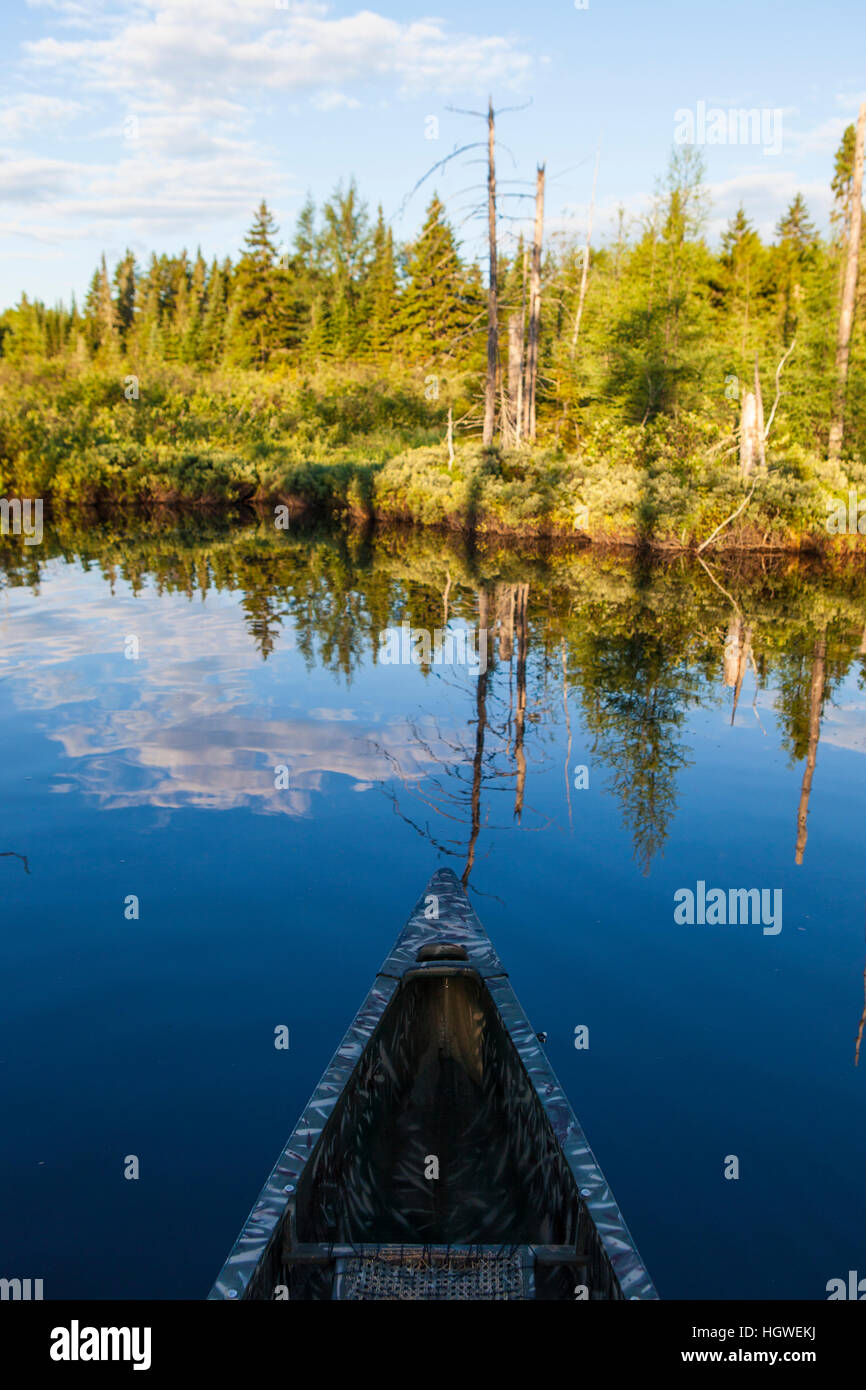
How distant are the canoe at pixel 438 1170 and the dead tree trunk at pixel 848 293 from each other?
2402 cm

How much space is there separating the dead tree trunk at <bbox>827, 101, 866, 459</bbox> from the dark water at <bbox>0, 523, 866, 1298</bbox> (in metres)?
12.7

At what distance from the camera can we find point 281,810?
8.11 meters

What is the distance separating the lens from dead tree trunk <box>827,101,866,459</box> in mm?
24750


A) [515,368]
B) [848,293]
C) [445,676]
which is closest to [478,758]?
[445,676]

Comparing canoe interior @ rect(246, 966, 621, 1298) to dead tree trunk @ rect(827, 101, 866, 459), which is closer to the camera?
canoe interior @ rect(246, 966, 621, 1298)

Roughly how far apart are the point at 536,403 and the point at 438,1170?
40.8m

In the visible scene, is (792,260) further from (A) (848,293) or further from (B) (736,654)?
(B) (736,654)

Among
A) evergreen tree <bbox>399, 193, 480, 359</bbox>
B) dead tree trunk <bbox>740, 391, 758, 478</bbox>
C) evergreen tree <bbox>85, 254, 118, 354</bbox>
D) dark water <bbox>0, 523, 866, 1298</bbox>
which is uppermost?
evergreen tree <bbox>85, 254, 118, 354</bbox>

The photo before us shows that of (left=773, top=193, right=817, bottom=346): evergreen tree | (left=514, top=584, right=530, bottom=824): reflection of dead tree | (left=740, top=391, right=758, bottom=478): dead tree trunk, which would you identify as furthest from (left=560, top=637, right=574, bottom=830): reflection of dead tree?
(left=773, top=193, right=817, bottom=346): evergreen tree

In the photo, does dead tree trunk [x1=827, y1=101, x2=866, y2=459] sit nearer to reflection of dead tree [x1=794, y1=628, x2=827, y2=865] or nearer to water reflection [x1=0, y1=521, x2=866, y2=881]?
water reflection [x1=0, y1=521, x2=866, y2=881]

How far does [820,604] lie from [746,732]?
28.0ft

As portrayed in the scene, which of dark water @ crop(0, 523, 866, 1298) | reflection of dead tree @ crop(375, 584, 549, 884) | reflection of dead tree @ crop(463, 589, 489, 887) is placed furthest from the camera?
reflection of dead tree @ crop(375, 584, 549, 884)
